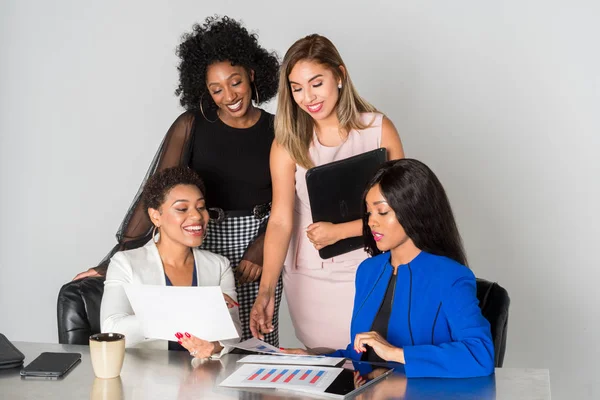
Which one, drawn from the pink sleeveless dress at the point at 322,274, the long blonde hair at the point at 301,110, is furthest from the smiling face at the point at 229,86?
the pink sleeveless dress at the point at 322,274

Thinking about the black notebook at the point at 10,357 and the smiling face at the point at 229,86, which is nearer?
the black notebook at the point at 10,357

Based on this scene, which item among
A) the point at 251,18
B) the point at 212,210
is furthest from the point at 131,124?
the point at 212,210

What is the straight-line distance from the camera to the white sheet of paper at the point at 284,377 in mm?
2154

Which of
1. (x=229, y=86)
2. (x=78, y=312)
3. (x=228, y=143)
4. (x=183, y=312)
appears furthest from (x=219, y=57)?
(x=183, y=312)

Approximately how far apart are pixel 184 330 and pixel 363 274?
1.94 ft

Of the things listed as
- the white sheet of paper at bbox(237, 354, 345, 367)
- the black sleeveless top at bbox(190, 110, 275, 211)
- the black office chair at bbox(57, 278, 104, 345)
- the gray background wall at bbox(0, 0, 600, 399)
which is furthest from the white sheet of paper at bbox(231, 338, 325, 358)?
the gray background wall at bbox(0, 0, 600, 399)

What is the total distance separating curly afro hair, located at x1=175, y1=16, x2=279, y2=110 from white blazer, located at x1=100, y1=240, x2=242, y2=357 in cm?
76

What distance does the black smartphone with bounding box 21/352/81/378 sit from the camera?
7.58 ft

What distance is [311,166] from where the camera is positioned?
3.25 meters

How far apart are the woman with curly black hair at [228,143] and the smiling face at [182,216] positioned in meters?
0.26

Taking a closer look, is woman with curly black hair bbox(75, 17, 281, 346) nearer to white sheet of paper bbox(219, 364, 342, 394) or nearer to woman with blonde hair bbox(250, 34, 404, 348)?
woman with blonde hair bbox(250, 34, 404, 348)

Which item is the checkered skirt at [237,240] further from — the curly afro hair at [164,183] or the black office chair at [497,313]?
the black office chair at [497,313]

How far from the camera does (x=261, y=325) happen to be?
319cm

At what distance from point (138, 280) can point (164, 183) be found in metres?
0.43
